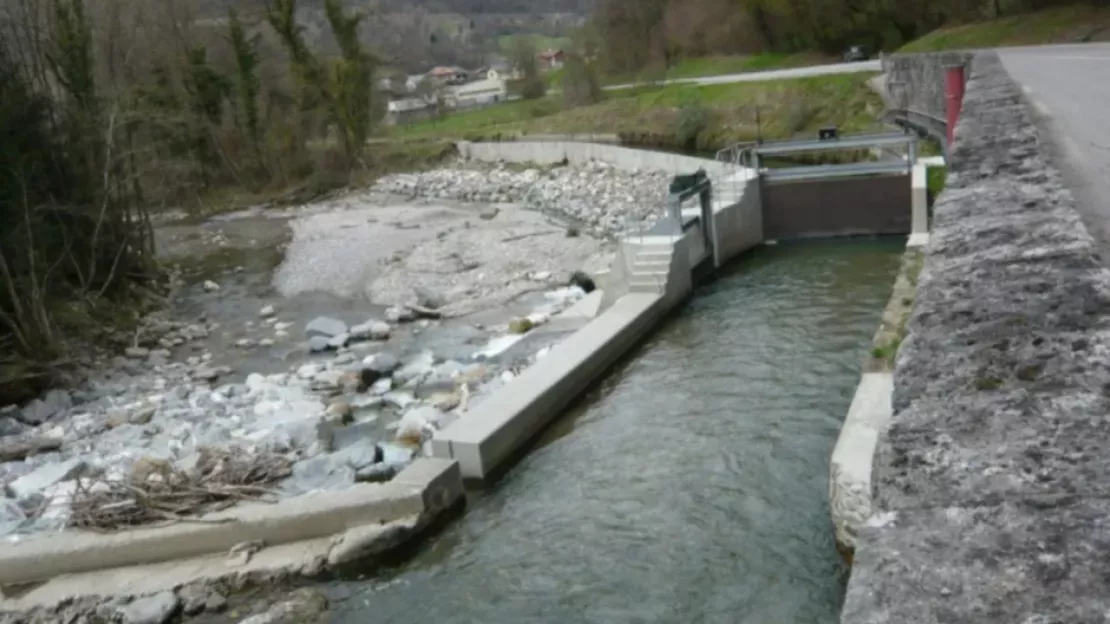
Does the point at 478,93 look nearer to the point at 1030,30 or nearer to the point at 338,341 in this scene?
the point at 1030,30

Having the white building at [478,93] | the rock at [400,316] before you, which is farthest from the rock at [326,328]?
the white building at [478,93]

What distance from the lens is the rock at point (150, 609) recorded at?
8359 millimetres

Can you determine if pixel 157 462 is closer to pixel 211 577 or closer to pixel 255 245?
pixel 211 577

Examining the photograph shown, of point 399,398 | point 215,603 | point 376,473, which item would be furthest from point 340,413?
point 215,603

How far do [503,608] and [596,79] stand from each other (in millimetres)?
49705

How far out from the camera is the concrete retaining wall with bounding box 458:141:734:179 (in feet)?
93.2

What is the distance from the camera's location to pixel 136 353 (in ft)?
55.8

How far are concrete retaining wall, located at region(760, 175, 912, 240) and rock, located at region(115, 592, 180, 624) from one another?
16198 mm

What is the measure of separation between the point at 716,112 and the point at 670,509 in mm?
32487

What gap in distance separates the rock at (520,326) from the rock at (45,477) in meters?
7.07

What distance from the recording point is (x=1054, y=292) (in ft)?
9.23

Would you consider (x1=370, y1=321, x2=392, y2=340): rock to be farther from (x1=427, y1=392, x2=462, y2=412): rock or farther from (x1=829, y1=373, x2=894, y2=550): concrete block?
(x1=829, y1=373, x2=894, y2=550): concrete block

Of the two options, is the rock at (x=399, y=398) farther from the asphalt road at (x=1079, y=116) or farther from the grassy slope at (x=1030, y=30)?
the grassy slope at (x=1030, y=30)

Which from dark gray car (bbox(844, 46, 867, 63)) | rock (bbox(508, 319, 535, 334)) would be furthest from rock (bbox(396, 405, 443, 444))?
dark gray car (bbox(844, 46, 867, 63))
